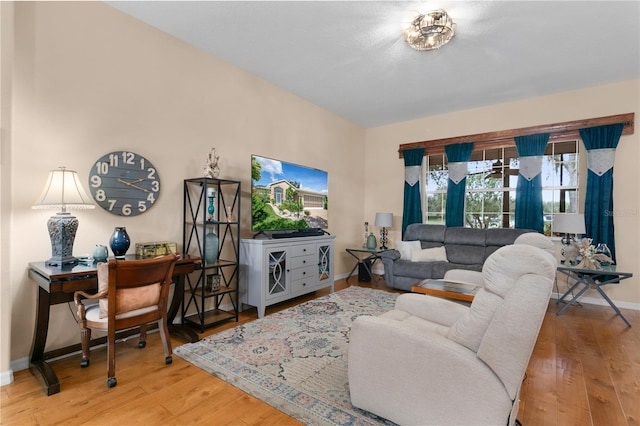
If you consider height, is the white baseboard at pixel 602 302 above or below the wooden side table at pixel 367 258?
below

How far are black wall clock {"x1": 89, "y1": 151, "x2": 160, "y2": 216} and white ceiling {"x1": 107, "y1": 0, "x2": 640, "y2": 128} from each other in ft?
4.33

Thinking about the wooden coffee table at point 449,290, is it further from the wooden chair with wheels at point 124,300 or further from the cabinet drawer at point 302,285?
the wooden chair with wheels at point 124,300

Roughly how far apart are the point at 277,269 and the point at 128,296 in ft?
5.51

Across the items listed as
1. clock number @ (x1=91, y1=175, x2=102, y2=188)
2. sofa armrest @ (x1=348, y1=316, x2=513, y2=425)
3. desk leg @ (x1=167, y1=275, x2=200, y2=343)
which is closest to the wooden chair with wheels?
desk leg @ (x1=167, y1=275, x2=200, y2=343)

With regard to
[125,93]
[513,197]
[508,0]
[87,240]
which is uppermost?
[508,0]

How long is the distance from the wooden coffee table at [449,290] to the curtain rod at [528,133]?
283 cm

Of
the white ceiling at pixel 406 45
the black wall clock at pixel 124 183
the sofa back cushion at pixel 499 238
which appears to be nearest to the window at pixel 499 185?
the sofa back cushion at pixel 499 238

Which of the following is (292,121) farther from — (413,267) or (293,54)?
(413,267)

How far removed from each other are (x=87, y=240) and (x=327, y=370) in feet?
7.11

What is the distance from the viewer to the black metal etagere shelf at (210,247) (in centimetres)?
305

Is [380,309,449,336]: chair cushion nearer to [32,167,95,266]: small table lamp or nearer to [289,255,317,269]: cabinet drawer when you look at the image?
[289,255,317,269]: cabinet drawer

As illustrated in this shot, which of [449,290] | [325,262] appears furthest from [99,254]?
[449,290]

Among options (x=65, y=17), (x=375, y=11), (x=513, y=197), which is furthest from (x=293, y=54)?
(x=513, y=197)

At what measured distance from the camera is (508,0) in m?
2.48
